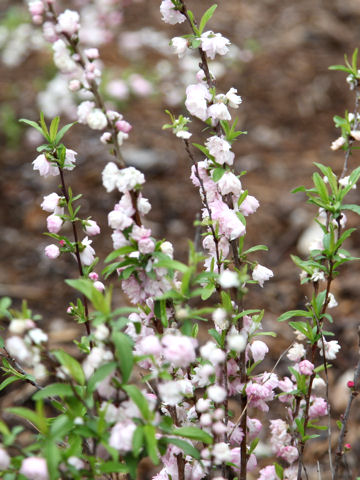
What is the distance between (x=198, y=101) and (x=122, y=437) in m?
0.77

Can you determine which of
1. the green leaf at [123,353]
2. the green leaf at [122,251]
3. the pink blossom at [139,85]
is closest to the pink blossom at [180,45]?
the green leaf at [122,251]

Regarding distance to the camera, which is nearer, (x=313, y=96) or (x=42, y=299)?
(x=42, y=299)

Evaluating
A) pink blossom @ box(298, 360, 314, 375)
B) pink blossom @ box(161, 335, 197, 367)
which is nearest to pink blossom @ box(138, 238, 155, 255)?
pink blossom @ box(161, 335, 197, 367)

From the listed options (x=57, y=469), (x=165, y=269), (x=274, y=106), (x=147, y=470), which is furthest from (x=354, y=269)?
(x=57, y=469)

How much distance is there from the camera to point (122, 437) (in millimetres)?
1107

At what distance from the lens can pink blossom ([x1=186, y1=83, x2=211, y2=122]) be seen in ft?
4.43

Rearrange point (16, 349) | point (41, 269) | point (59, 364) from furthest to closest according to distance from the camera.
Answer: point (41, 269) < point (59, 364) < point (16, 349)

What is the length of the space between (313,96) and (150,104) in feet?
4.89

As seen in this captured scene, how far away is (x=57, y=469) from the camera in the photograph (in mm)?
1115

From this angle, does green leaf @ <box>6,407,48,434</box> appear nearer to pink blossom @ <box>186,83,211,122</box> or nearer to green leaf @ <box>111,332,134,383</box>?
green leaf @ <box>111,332,134,383</box>

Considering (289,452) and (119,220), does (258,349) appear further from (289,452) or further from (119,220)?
(119,220)

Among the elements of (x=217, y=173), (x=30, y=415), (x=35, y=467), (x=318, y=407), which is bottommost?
(x=35, y=467)

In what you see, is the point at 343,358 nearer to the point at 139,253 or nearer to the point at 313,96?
the point at 139,253

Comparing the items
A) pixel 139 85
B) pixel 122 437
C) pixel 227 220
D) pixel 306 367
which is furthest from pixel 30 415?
pixel 139 85
